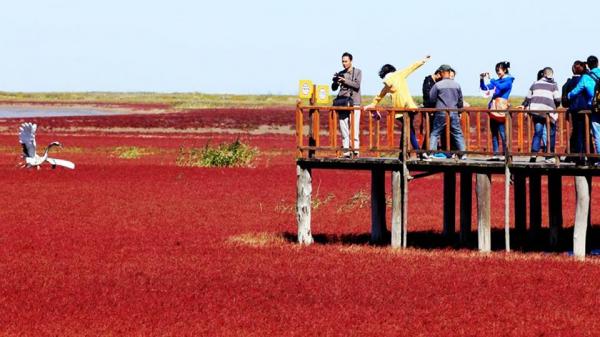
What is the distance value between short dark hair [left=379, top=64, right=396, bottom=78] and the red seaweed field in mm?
3022

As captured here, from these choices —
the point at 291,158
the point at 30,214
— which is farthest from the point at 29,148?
the point at 30,214

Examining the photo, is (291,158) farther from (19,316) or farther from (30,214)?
(19,316)

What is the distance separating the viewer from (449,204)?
25.5 meters

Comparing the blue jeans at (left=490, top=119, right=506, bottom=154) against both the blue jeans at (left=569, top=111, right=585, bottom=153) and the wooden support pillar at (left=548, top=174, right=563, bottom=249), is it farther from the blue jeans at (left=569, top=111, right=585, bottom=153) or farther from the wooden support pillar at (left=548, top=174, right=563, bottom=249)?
the blue jeans at (left=569, top=111, right=585, bottom=153)

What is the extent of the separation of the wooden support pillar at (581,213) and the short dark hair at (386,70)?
3847 millimetres

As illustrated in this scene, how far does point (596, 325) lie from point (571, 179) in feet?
88.0

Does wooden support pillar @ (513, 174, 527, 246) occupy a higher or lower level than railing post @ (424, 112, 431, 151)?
lower

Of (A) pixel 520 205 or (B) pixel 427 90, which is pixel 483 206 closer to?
(B) pixel 427 90

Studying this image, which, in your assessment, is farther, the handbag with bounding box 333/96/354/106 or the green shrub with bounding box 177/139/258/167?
the green shrub with bounding box 177/139/258/167

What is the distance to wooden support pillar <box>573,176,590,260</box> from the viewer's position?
2234 cm

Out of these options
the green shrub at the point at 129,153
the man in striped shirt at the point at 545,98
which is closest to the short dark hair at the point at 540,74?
the man in striped shirt at the point at 545,98

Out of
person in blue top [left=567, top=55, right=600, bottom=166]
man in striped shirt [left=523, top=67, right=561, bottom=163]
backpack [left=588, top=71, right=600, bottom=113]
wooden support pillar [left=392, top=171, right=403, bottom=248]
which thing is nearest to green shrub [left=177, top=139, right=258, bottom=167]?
wooden support pillar [left=392, top=171, right=403, bottom=248]

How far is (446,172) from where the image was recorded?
24.0 meters

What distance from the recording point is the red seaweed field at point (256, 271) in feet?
53.0
